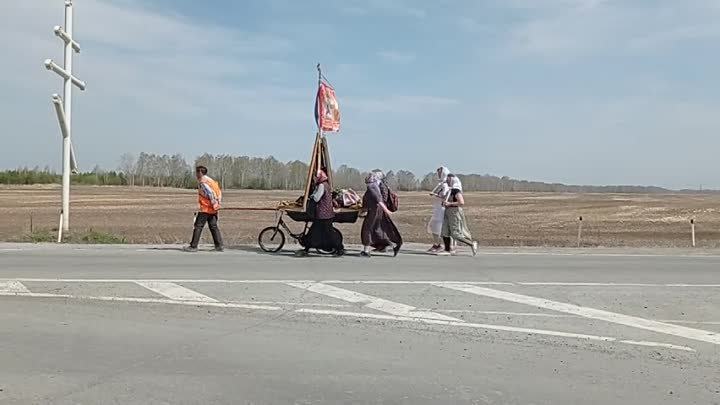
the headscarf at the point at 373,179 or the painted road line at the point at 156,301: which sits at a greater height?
the headscarf at the point at 373,179

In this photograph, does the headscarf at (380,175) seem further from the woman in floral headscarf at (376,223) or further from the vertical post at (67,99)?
the vertical post at (67,99)

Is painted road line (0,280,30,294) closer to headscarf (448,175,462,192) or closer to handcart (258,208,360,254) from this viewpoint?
handcart (258,208,360,254)

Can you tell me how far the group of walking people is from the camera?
15.7 m

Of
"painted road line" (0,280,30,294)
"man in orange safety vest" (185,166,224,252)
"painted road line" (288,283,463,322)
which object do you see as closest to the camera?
"painted road line" (288,283,463,322)

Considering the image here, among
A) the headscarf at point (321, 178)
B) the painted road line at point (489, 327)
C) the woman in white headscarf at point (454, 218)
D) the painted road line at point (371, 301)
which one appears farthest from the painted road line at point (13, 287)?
the woman in white headscarf at point (454, 218)

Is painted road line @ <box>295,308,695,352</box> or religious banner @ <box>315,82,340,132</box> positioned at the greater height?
religious banner @ <box>315,82,340,132</box>

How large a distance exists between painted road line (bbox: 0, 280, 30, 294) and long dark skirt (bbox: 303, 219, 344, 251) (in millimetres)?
5820

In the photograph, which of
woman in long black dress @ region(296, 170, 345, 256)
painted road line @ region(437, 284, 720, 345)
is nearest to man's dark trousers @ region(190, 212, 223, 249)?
woman in long black dress @ region(296, 170, 345, 256)

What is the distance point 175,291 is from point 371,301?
2.75 m

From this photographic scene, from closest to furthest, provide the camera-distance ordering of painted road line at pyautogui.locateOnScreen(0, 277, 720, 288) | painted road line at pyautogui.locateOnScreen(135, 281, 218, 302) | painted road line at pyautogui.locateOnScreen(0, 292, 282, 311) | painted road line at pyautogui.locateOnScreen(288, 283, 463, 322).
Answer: painted road line at pyautogui.locateOnScreen(288, 283, 463, 322), painted road line at pyautogui.locateOnScreen(0, 292, 282, 311), painted road line at pyautogui.locateOnScreen(135, 281, 218, 302), painted road line at pyautogui.locateOnScreen(0, 277, 720, 288)

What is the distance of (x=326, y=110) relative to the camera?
17328mm

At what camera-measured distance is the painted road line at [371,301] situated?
9.26m

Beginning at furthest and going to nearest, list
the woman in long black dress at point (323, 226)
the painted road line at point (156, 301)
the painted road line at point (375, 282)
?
the woman in long black dress at point (323, 226) < the painted road line at point (375, 282) < the painted road line at point (156, 301)

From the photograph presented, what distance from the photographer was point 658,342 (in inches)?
313
